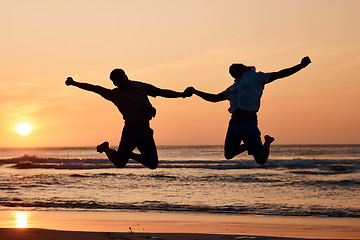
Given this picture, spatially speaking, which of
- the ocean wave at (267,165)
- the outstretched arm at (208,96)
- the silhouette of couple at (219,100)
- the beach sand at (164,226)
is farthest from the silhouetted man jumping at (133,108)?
the ocean wave at (267,165)

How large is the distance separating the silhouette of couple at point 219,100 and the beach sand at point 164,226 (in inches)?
145

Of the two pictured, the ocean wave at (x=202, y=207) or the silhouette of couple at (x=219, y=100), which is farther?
the ocean wave at (x=202, y=207)

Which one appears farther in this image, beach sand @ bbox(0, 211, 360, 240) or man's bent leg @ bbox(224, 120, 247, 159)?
beach sand @ bbox(0, 211, 360, 240)

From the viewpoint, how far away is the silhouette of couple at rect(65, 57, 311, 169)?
763 centimetres

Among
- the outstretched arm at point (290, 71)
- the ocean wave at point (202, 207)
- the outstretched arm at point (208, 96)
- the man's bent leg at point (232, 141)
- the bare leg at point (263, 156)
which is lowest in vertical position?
the ocean wave at point (202, 207)

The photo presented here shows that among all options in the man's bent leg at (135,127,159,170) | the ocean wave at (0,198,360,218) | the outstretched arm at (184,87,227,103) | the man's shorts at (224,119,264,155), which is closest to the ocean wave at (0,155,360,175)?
the ocean wave at (0,198,360,218)

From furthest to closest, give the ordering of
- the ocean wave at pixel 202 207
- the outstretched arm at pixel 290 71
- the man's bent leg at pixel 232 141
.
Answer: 1. the ocean wave at pixel 202 207
2. the man's bent leg at pixel 232 141
3. the outstretched arm at pixel 290 71

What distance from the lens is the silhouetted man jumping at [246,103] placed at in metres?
7.61

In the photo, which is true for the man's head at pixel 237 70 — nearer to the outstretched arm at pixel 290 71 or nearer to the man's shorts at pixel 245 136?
the outstretched arm at pixel 290 71

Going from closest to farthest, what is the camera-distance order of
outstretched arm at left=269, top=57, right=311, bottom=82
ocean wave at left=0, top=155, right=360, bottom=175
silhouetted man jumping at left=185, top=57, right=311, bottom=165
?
outstretched arm at left=269, top=57, right=311, bottom=82, silhouetted man jumping at left=185, top=57, right=311, bottom=165, ocean wave at left=0, top=155, right=360, bottom=175

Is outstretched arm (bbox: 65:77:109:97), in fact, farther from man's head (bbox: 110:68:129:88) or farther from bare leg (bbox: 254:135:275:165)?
bare leg (bbox: 254:135:275:165)

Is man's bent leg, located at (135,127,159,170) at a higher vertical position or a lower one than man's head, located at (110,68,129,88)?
lower

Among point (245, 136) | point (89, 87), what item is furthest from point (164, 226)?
point (89, 87)

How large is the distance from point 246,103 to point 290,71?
2.77 feet
